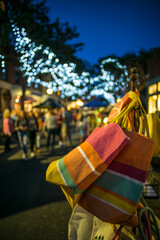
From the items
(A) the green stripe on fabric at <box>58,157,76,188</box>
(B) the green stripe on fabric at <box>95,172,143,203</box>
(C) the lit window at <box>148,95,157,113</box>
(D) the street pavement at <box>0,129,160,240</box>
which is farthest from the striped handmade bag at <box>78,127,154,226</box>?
(C) the lit window at <box>148,95,157,113</box>

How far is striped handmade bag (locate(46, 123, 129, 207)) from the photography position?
1112 mm

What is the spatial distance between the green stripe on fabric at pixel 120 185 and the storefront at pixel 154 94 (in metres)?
6.95

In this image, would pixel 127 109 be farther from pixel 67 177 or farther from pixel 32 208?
pixel 32 208

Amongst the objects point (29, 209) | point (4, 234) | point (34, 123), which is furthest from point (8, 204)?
point (34, 123)

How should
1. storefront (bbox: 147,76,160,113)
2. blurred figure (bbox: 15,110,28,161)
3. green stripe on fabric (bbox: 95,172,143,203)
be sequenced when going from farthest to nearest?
storefront (bbox: 147,76,160,113)
blurred figure (bbox: 15,110,28,161)
green stripe on fabric (bbox: 95,172,143,203)

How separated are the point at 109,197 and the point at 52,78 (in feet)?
6.00

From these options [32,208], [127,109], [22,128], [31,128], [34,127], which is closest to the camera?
[127,109]

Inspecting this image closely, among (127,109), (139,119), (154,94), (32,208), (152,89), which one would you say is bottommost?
(32,208)

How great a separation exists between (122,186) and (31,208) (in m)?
2.38

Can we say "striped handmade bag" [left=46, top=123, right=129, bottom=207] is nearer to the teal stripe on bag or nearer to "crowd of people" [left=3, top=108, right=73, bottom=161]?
the teal stripe on bag

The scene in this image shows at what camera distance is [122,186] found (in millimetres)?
1089

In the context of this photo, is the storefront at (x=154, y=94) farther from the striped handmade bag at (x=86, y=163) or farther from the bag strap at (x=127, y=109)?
A: the striped handmade bag at (x=86, y=163)

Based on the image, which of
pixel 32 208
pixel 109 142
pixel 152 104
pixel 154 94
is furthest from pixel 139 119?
pixel 152 104

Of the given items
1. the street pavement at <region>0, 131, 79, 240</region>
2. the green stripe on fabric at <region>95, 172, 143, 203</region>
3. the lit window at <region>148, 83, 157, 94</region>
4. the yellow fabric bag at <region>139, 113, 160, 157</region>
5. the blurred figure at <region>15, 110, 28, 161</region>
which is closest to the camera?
the green stripe on fabric at <region>95, 172, 143, 203</region>
